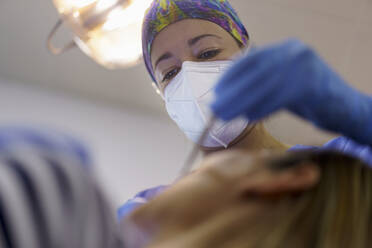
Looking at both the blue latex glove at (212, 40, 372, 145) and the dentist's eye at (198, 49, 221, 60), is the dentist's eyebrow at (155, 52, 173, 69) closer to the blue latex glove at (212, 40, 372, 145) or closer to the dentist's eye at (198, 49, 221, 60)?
the dentist's eye at (198, 49, 221, 60)

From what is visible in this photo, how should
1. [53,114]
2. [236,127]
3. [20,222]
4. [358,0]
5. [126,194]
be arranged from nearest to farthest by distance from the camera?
[20,222]
[236,127]
[358,0]
[126,194]
[53,114]

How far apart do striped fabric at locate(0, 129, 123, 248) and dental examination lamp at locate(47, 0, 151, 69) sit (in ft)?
2.84

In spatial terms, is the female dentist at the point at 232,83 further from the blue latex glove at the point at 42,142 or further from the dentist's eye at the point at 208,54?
the blue latex glove at the point at 42,142

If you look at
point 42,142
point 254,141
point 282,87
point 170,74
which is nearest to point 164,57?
point 170,74

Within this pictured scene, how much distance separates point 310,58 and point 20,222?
42 cm

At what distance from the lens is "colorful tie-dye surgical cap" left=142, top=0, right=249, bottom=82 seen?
4.00ft

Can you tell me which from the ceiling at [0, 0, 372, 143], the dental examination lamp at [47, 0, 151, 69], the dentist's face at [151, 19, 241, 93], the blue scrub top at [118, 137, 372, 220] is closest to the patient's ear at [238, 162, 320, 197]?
the blue scrub top at [118, 137, 372, 220]

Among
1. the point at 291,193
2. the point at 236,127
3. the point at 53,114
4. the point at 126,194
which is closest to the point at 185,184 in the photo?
the point at 291,193

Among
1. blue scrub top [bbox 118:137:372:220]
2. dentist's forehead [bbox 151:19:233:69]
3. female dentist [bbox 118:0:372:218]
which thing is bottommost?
blue scrub top [bbox 118:137:372:220]

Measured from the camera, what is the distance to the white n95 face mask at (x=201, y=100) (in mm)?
1110

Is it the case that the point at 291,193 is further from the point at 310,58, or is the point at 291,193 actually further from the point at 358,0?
the point at 358,0

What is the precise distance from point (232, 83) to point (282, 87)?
0.22ft

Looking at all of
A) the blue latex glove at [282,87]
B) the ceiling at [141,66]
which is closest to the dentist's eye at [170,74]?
the blue latex glove at [282,87]

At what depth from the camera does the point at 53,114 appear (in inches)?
101
